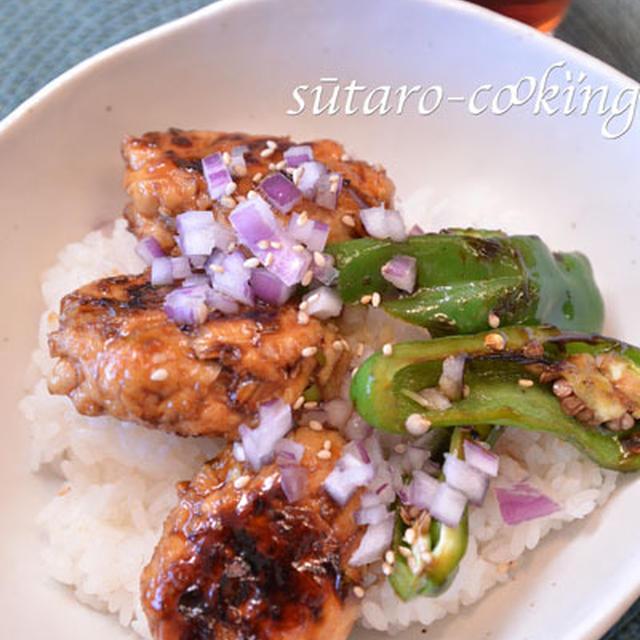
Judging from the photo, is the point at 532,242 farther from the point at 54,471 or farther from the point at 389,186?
the point at 54,471

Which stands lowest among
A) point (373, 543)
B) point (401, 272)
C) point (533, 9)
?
point (373, 543)

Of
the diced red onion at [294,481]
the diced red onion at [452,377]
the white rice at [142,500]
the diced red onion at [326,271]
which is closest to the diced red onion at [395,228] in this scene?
the diced red onion at [326,271]

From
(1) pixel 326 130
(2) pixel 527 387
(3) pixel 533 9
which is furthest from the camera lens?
(3) pixel 533 9

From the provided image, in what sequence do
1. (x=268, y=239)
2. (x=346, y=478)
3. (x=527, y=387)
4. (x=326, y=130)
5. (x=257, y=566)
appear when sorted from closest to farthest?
1. (x=257, y=566)
2. (x=346, y=478)
3. (x=527, y=387)
4. (x=268, y=239)
5. (x=326, y=130)

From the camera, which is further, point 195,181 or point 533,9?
point 533,9

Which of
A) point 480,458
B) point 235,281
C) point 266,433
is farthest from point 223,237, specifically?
point 480,458

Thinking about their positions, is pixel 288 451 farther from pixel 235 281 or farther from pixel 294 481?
pixel 235 281

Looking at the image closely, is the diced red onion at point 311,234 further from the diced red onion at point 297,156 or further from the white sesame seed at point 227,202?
the diced red onion at point 297,156

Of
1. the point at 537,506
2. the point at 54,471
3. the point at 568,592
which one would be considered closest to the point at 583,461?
the point at 537,506
